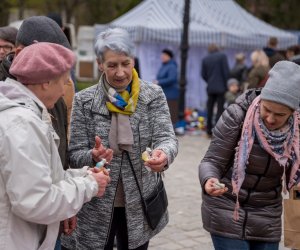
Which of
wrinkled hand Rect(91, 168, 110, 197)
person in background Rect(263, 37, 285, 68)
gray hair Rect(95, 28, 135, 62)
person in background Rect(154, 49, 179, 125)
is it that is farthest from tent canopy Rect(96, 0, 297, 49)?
wrinkled hand Rect(91, 168, 110, 197)

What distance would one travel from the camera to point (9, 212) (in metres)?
2.33

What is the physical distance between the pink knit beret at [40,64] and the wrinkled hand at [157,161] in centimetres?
77

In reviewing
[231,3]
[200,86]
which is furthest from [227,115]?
[231,3]

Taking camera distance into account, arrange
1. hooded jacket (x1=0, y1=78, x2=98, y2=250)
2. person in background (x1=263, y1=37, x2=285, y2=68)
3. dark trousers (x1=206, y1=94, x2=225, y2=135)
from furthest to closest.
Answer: dark trousers (x1=206, y1=94, x2=225, y2=135) → person in background (x1=263, y1=37, x2=285, y2=68) → hooded jacket (x1=0, y1=78, x2=98, y2=250)

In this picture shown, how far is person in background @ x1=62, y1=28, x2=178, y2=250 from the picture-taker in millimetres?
3215

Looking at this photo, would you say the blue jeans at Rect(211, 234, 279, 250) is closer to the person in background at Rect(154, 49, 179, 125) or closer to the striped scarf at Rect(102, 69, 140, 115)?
the striped scarf at Rect(102, 69, 140, 115)

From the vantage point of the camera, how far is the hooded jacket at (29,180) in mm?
2236

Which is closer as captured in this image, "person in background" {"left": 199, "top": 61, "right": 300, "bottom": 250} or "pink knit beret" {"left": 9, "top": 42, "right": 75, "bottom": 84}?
"pink knit beret" {"left": 9, "top": 42, "right": 75, "bottom": 84}

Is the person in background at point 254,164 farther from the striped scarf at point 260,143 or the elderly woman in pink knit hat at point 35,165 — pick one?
the elderly woman in pink knit hat at point 35,165

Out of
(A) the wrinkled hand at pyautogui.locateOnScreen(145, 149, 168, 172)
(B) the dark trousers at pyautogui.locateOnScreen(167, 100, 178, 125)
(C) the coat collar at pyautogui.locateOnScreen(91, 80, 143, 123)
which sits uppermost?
(C) the coat collar at pyautogui.locateOnScreen(91, 80, 143, 123)

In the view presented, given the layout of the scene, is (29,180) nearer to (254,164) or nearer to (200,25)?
(254,164)

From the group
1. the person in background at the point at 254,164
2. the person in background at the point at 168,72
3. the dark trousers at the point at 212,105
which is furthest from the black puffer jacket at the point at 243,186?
the dark trousers at the point at 212,105

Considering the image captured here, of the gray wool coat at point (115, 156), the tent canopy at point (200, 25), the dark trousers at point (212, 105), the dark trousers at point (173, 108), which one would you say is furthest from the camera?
the tent canopy at point (200, 25)

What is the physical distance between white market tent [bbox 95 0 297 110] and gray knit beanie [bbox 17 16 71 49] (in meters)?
11.8
